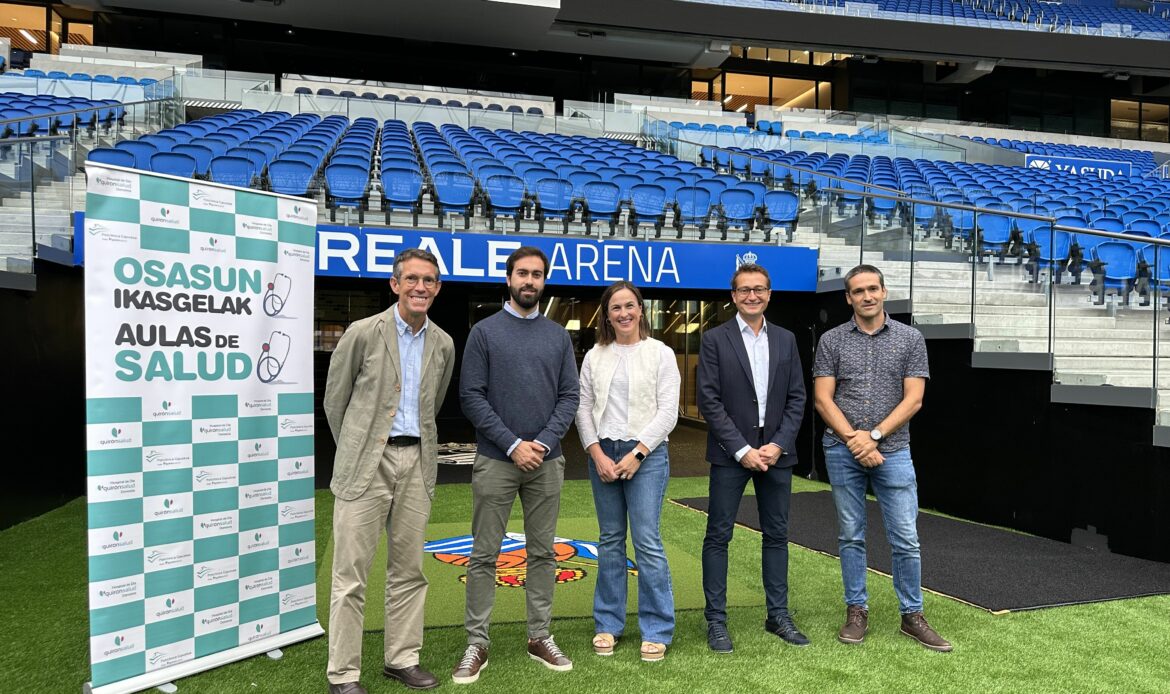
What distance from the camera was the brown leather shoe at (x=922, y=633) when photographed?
3650 mm

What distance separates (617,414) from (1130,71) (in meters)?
28.6

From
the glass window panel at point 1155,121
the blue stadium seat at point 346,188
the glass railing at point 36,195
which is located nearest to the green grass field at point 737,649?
the glass railing at point 36,195

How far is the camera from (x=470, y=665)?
3.29m

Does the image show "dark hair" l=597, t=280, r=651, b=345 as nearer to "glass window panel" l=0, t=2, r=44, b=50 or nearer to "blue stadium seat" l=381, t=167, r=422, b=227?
"blue stadium seat" l=381, t=167, r=422, b=227

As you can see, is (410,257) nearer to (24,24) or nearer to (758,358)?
(758,358)

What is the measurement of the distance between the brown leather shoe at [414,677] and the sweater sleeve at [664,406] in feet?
4.34

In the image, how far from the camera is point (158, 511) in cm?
323

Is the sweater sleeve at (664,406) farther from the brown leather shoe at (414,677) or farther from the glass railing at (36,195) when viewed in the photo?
the glass railing at (36,195)

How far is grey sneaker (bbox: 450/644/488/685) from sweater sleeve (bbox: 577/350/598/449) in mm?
990

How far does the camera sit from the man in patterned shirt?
3783mm

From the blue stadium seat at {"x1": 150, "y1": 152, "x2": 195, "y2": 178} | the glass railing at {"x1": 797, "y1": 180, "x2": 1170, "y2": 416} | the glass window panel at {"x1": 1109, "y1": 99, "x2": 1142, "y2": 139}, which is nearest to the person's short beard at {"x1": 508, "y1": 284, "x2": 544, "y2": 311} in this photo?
the glass railing at {"x1": 797, "y1": 180, "x2": 1170, "y2": 416}

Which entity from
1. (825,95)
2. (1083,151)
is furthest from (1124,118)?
(825,95)

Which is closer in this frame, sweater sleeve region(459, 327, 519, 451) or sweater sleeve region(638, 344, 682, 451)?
sweater sleeve region(459, 327, 519, 451)

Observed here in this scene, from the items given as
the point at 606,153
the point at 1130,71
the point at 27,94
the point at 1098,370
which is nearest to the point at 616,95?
the point at 606,153
